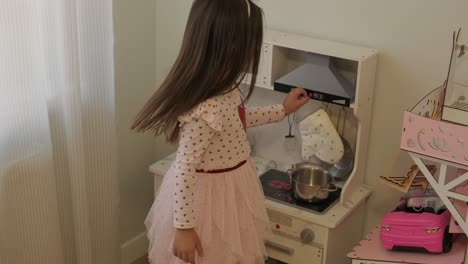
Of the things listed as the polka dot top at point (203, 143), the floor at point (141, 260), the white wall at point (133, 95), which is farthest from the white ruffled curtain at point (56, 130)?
the polka dot top at point (203, 143)

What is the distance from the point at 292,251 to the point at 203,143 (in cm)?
61

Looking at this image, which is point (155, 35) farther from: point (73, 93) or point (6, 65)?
point (6, 65)

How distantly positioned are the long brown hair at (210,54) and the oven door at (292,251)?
1.91ft

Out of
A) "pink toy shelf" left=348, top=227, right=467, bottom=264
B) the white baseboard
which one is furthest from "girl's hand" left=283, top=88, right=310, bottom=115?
the white baseboard

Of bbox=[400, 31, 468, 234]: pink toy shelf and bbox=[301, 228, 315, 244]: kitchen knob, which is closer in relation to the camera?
bbox=[400, 31, 468, 234]: pink toy shelf

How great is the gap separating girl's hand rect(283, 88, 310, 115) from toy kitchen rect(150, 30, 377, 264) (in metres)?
0.08

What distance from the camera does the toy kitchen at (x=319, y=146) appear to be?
6.49ft

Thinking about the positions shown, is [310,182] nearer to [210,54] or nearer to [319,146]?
[319,146]

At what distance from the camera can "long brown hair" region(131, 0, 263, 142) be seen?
5.14 feet

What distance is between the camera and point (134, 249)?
2625 millimetres

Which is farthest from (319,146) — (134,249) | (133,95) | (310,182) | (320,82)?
(134,249)

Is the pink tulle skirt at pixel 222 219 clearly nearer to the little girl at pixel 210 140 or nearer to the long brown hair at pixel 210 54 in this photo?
the little girl at pixel 210 140

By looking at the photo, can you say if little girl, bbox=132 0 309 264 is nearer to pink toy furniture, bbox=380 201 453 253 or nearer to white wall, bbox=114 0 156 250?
pink toy furniture, bbox=380 201 453 253

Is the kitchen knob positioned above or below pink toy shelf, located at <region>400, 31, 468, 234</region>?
below
